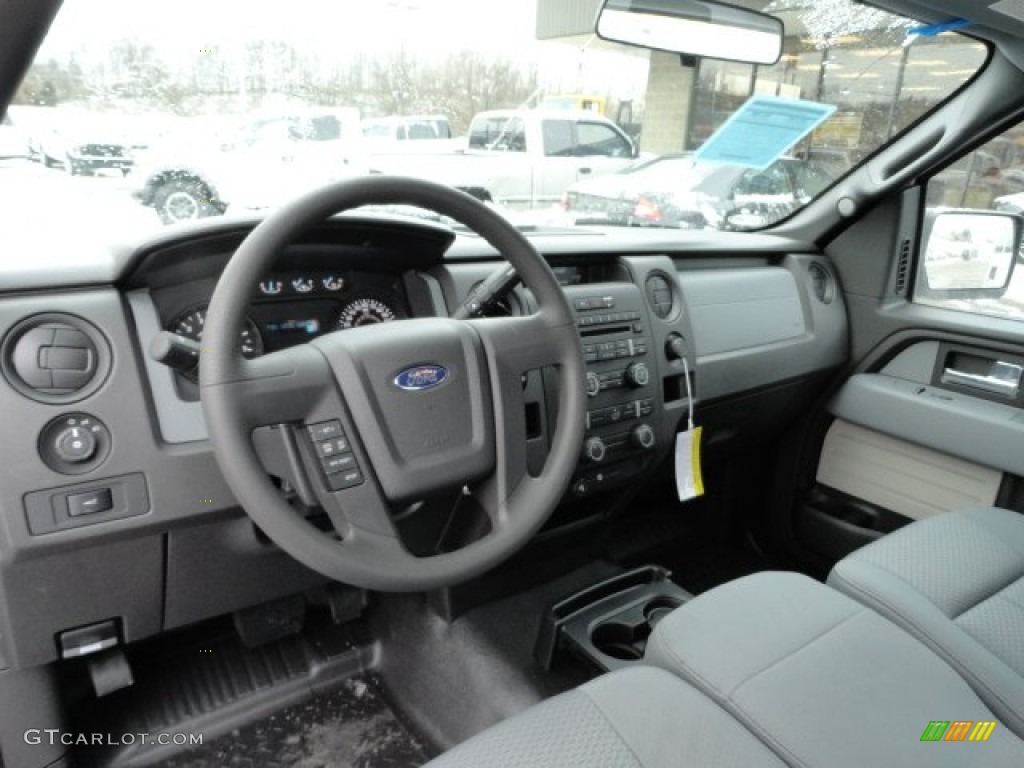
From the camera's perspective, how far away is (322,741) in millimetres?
1836

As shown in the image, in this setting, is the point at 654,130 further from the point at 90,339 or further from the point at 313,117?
the point at 90,339

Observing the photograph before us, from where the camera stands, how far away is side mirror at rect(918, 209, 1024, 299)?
94.7 inches

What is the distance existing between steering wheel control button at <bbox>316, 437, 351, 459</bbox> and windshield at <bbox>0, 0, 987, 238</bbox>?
0.37 m

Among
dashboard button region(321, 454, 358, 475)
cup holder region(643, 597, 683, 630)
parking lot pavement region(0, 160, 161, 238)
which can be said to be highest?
parking lot pavement region(0, 160, 161, 238)

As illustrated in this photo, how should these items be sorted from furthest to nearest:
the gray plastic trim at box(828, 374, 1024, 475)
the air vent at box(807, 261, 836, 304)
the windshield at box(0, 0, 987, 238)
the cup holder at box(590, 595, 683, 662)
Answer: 1. the air vent at box(807, 261, 836, 304)
2. the gray plastic trim at box(828, 374, 1024, 475)
3. the cup holder at box(590, 595, 683, 662)
4. the windshield at box(0, 0, 987, 238)

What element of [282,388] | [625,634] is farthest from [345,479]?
[625,634]

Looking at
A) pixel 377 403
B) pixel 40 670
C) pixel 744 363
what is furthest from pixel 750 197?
pixel 40 670

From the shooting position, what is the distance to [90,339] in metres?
1.23

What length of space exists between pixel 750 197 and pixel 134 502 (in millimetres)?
2199

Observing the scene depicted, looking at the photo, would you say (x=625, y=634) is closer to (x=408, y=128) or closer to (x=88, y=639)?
(x=88, y=639)

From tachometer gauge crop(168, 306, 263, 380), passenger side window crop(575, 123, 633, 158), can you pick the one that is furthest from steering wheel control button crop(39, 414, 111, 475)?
passenger side window crop(575, 123, 633, 158)

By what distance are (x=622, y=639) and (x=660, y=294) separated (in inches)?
36.0

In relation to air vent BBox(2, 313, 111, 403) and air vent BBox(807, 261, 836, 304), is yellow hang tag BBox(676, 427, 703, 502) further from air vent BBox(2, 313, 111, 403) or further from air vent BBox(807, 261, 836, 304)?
air vent BBox(2, 313, 111, 403)

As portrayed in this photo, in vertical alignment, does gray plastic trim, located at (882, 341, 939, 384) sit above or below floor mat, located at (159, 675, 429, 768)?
above
